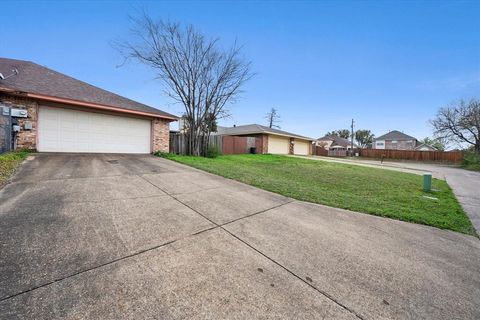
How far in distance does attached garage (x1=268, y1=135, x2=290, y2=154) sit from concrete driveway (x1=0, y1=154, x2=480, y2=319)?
1833cm

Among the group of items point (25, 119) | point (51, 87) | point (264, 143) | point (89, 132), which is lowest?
point (89, 132)

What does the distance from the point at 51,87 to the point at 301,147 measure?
26.5 m

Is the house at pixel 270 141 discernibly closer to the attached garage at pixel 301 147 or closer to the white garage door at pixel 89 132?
the attached garage at pixel 301 147

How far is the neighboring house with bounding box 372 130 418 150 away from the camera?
4462 cm

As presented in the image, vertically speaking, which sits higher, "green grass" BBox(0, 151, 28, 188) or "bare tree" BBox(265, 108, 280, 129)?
"bare tree" BBox(265, 108, 280, 129)

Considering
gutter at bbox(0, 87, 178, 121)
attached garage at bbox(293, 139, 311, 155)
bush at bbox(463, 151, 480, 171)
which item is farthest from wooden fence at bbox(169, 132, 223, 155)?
bush at bbox(463, 151, 480, 171)

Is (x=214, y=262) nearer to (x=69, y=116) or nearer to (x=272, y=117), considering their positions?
(x=69, y=116)

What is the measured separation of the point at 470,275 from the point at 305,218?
1.98 metres

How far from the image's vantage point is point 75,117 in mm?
8547

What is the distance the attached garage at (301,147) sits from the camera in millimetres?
26916

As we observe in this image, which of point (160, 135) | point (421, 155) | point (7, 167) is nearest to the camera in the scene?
point (7, 167)

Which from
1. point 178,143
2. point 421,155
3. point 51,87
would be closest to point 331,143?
point 421,155

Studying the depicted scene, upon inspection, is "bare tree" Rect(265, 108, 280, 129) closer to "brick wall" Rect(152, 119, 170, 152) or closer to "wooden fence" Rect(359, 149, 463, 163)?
"wooden fence" Rect(359, 149, 463, 163)

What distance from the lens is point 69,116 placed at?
27.6 ft
